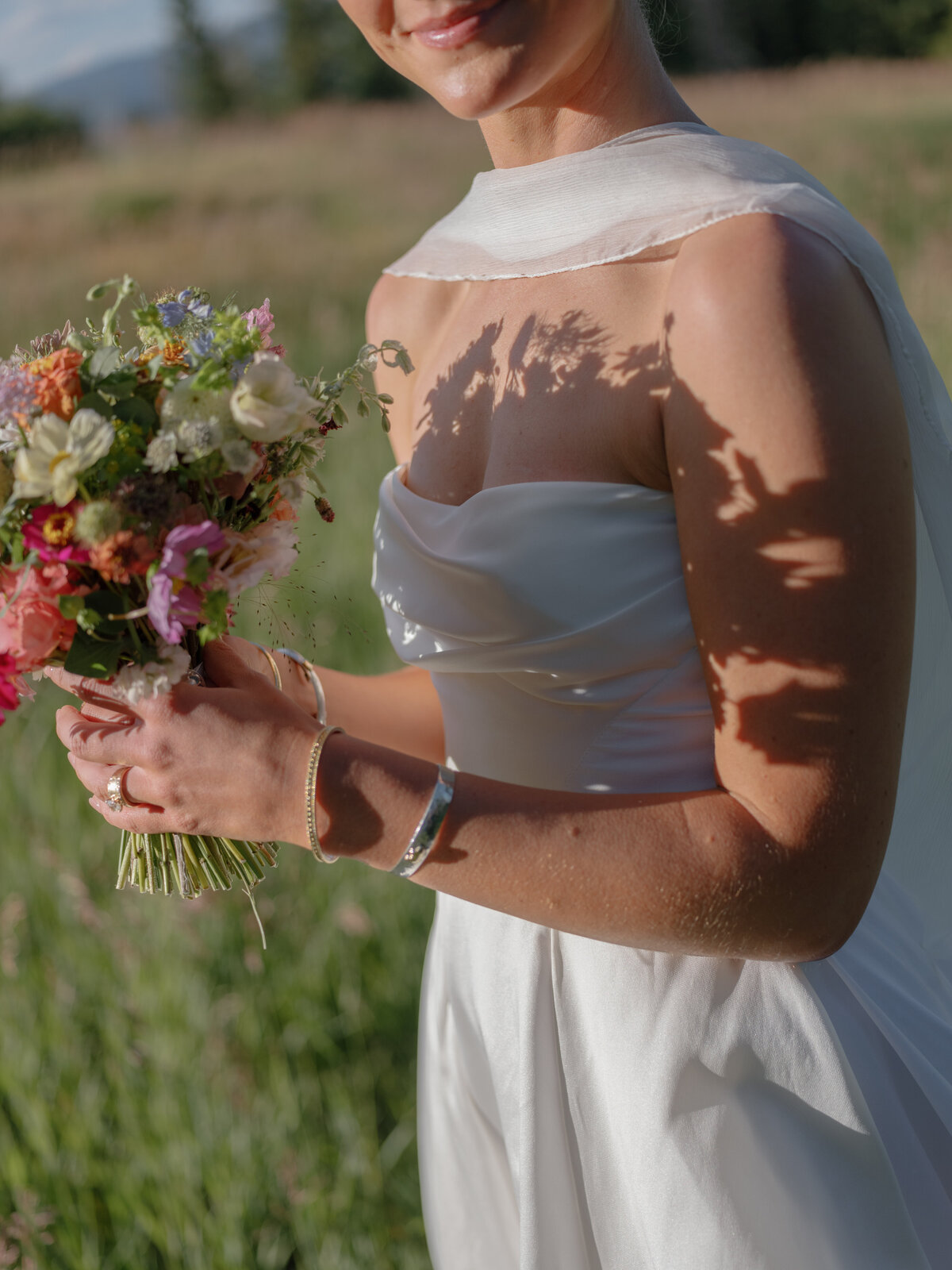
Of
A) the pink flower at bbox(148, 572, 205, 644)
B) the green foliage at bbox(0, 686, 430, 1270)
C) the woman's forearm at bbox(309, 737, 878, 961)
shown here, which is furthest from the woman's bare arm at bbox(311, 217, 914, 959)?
the green foliage at bbox(0, 686, 430, 1270)

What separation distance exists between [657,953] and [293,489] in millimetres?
749

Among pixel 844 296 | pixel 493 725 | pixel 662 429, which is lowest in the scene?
pixel 493 725

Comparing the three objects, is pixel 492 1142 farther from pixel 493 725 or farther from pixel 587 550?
pixel 587 550

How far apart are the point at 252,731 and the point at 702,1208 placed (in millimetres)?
801

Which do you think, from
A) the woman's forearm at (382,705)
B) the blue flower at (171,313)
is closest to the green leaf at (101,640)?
the blue flower at (171,313)

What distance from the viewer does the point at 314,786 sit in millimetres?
1072

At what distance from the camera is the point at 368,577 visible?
4547 millimetres

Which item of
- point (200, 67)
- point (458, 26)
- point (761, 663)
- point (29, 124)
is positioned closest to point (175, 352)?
point (458, 26)

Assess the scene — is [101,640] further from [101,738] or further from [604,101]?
[604,101]

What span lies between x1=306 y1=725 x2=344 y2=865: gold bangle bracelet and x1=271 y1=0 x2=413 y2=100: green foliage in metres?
33.1

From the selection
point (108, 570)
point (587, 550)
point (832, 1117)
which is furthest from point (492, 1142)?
point (108, 570)

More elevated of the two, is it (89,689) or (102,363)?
(102,363)

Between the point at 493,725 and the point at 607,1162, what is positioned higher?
the point at 493,725

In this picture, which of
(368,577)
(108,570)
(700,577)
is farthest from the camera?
(368,577)
